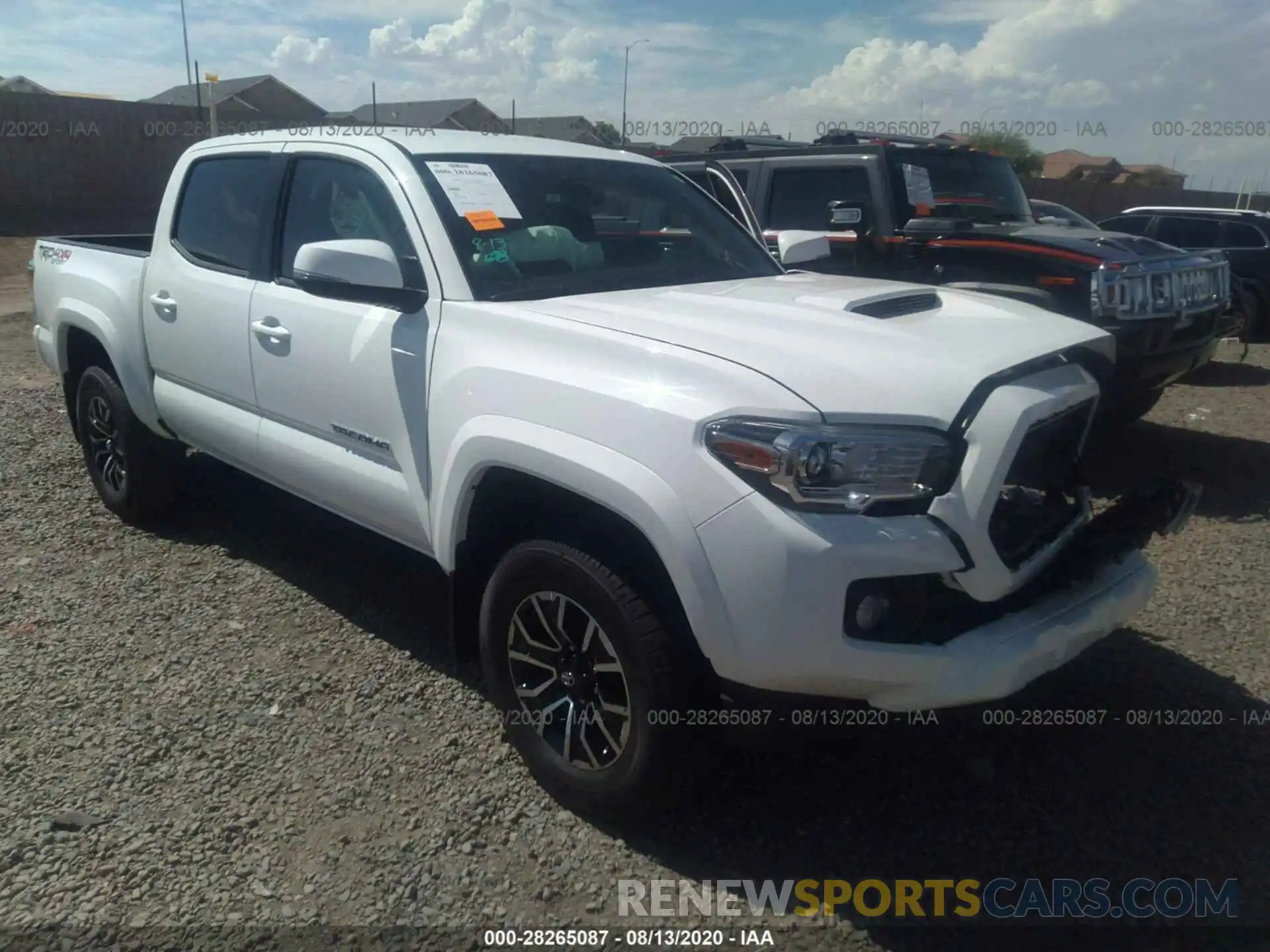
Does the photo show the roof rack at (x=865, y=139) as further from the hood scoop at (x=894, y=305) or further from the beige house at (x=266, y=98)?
the beige house at (x=266, y=98)

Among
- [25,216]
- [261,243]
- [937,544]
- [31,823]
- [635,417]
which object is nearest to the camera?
[937,544]

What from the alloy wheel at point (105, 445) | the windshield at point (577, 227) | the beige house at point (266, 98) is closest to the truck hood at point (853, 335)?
the windshield at point (577, 227)

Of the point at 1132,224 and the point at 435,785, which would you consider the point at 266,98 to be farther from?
the point at 435,785

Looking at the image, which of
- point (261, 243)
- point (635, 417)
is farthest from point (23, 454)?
point (635, 417)

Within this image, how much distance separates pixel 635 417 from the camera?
7.83 feet

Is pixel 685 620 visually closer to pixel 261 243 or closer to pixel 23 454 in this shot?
pixel 261 243

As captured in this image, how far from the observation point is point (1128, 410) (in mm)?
5840

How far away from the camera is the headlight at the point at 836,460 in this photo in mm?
2213

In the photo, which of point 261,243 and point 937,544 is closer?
point 937,544

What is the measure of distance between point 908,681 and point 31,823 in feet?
8.07

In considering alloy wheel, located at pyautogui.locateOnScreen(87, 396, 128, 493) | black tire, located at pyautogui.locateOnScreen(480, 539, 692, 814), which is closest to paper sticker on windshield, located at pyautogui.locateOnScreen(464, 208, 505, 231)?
black tire, located at pyautogui.locateOnScreen(480, 539, 692, 814)

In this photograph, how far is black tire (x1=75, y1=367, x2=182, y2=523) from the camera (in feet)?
15.7

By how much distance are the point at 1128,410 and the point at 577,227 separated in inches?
155

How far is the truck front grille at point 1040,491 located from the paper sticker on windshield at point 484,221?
176 cm
